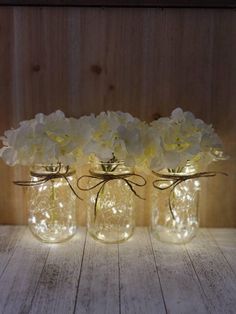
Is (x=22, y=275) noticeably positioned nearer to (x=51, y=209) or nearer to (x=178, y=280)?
(x=51, y=209)

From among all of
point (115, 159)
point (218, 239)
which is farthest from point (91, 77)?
point (218, 239)

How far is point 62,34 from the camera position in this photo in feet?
3.11

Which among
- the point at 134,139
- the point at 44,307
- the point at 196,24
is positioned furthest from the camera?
the point at 196,24

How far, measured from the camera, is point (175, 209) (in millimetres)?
925

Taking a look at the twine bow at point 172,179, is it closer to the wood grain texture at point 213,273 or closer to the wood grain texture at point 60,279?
the wood grain texture at point 213,273

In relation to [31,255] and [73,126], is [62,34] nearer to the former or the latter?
[73,126]

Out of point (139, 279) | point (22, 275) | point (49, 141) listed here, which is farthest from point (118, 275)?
point (49, 141)

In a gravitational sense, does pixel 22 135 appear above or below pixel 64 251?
above

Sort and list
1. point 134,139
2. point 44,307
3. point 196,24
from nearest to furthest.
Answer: point 44,307 < point 134,139 < point 196,24

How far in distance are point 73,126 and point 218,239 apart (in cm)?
48

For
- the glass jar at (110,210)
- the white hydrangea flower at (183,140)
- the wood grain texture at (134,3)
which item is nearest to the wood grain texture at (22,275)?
the glass jar at (110,210)

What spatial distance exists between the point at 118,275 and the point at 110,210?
0.66 ft

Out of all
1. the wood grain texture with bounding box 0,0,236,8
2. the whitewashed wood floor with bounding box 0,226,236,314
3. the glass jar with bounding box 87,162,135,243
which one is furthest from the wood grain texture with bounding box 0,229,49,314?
the wood grain texture with bounding box 0,0,236,8

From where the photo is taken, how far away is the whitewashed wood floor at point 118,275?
65 centimetres
